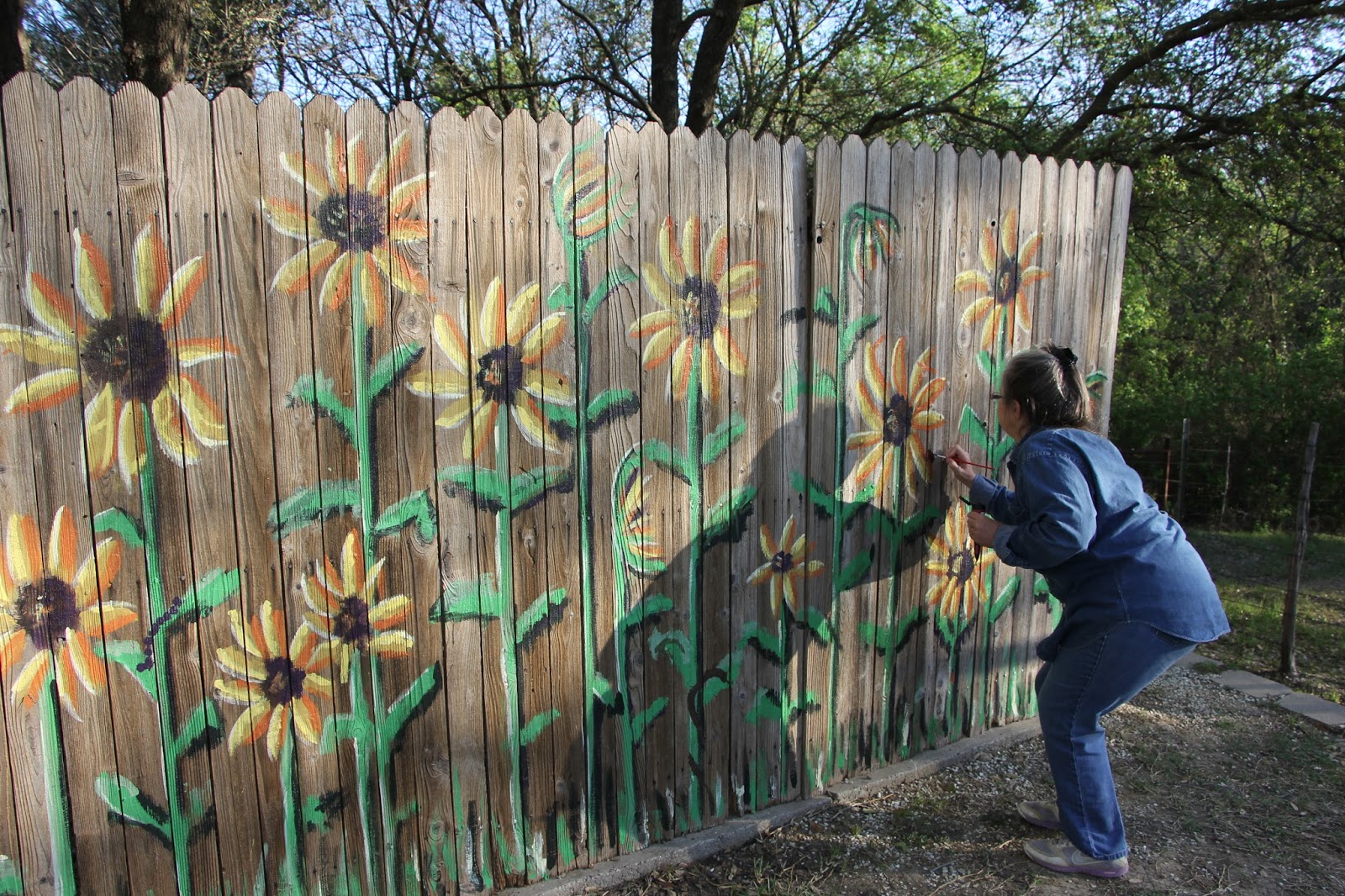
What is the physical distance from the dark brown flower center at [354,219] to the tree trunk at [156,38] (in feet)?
14.2

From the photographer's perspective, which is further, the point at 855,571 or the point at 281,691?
the point at 855,571

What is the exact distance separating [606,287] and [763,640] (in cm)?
139

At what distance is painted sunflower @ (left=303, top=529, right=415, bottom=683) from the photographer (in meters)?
2.28

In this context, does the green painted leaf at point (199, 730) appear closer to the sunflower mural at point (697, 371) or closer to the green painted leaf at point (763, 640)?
the sunflower mural at point (697, 371)

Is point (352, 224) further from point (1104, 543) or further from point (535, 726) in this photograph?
point (1104, 543)

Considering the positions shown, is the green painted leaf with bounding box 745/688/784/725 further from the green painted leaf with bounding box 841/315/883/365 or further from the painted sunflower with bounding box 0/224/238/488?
the painted sunflower with bounding box 0/224/238/488

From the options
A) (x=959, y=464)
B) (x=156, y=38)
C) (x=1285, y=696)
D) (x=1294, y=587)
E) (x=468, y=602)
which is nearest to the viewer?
(x=468, y=602)

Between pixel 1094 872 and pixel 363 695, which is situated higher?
pixel 363 695

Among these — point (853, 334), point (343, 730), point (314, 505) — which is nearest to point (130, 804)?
point (343, 730)

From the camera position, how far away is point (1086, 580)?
8.79 feet

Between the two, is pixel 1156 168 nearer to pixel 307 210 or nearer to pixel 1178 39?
pixel 1178 39

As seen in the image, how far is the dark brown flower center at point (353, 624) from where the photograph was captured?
2314mm

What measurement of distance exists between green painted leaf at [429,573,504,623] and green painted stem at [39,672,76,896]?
0.90 meters

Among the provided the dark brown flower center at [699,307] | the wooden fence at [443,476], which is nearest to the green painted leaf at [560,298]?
the wooden fence at [443,476]
